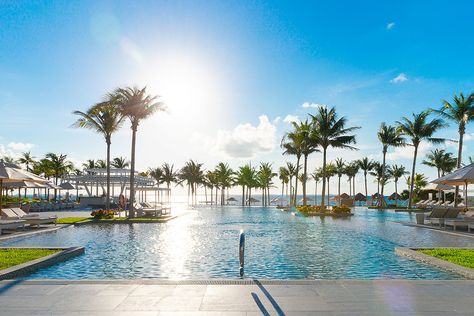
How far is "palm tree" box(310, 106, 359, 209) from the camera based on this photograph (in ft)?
110

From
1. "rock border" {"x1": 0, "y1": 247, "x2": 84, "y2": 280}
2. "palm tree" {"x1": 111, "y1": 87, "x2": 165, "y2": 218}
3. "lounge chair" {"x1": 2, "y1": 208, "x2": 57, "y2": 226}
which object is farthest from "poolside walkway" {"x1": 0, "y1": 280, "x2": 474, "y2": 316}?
"palm tree" {"x1": 111, "y1": 87, "x2": 165, "y2": 218}

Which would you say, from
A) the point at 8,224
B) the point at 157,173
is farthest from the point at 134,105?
the point at 157,173

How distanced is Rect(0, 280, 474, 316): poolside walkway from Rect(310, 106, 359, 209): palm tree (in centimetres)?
2745

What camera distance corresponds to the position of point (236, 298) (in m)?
5.80

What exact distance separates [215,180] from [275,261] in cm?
5653

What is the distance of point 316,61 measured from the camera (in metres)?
17.7

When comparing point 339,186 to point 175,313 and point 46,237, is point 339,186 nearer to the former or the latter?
point 46,237

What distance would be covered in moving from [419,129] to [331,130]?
48.9ft

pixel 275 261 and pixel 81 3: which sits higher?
pixel 81 3

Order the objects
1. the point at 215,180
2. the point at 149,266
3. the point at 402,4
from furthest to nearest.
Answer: the point at 215,180 < the point at 402,4 < the point at 149,266

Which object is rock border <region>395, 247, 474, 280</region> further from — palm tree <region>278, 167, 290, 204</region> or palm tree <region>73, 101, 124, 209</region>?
palm tree <region>278, 167, 290, 204</region>

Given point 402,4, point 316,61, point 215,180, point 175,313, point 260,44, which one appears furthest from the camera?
point 215,180

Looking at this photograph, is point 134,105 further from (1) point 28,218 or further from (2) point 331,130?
(2) point 331,130

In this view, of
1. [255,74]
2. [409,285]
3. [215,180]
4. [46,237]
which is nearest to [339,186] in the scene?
[215,180]
